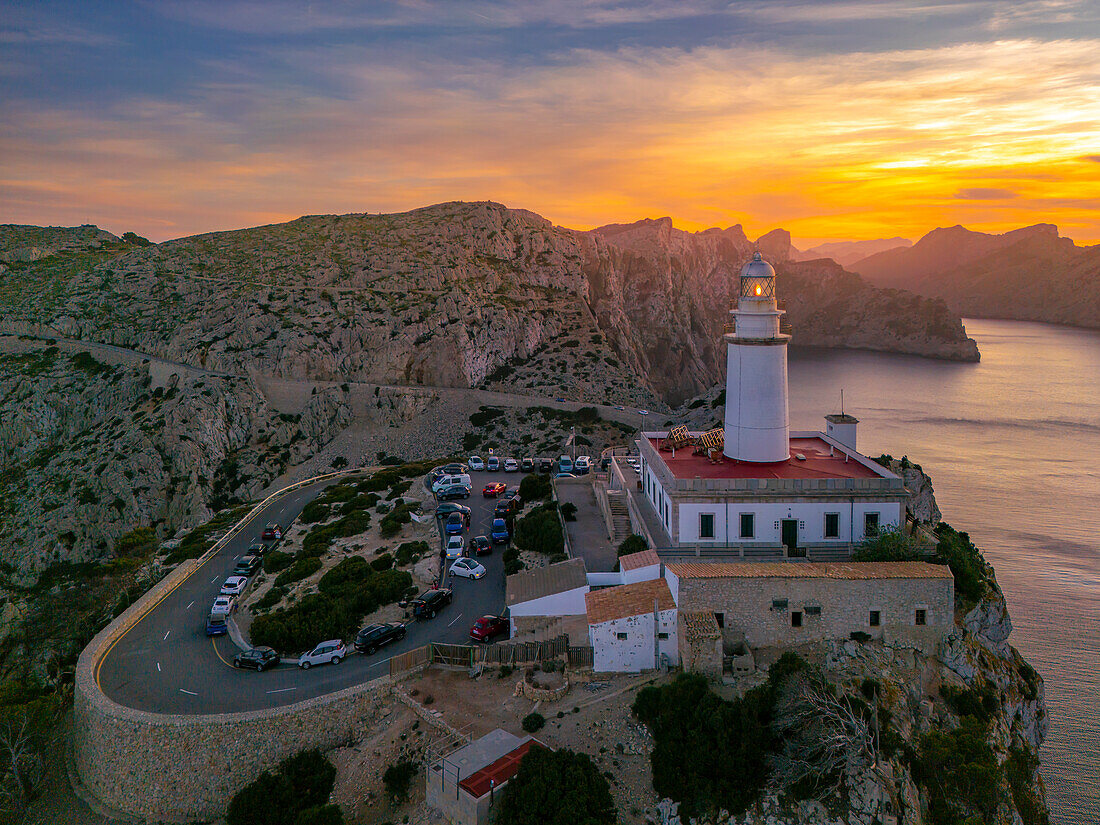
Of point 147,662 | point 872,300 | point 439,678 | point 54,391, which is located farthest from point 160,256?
point 872,300

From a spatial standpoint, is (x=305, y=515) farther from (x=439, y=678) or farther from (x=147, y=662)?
(x=439, y=678)

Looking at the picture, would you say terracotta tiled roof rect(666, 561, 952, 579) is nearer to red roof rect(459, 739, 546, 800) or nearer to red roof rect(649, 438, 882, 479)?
red roof rect(649, 438, 882, 479)

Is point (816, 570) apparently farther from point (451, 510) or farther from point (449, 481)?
point (449, 481)

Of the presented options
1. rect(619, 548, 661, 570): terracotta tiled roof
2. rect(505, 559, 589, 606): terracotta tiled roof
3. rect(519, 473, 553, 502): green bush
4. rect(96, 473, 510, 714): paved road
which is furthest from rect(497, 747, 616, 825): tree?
rect(519, 473, 553, 502): green bush

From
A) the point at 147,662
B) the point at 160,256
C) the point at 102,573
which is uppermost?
the point at 160,256

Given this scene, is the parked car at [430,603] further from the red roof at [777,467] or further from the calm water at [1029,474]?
the calm water at [1029,474]

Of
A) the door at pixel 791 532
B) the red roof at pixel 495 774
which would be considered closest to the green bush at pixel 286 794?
the red roof at pixel 495 774

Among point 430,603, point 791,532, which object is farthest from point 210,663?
point 791,532
